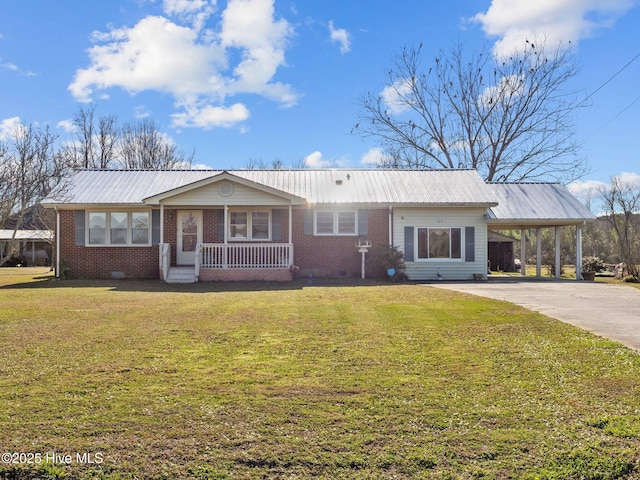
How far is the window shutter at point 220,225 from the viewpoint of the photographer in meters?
18.4

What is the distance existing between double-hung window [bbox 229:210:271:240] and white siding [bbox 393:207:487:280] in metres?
4.94

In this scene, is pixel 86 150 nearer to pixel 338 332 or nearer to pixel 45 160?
pixel 45 160

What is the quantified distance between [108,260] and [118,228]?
1.24 metres

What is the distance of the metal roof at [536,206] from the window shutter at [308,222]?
22.7 feet

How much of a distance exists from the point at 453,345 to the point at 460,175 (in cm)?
1614

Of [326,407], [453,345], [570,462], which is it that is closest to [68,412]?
[326,407]

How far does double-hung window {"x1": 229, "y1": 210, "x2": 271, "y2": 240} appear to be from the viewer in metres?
18.5

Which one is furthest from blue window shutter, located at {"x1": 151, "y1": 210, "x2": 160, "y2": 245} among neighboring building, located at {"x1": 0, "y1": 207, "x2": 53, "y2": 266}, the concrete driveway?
neighboring building, located at {"x1": 0, "y1": 207, "x2": 53, "y2": 266}

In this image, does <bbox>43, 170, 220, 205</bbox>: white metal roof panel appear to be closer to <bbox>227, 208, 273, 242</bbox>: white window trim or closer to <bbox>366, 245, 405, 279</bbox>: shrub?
<bbox>227, 208, 273, 242</bbox>: white window trim

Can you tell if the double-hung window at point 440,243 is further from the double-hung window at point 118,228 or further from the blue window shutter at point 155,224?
the double-hung window at point 118,228

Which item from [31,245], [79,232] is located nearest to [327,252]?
[79,232]

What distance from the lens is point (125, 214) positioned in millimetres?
18391

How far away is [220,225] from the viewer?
60.3 ft

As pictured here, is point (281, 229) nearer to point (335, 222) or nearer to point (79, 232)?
point (335, 222)
